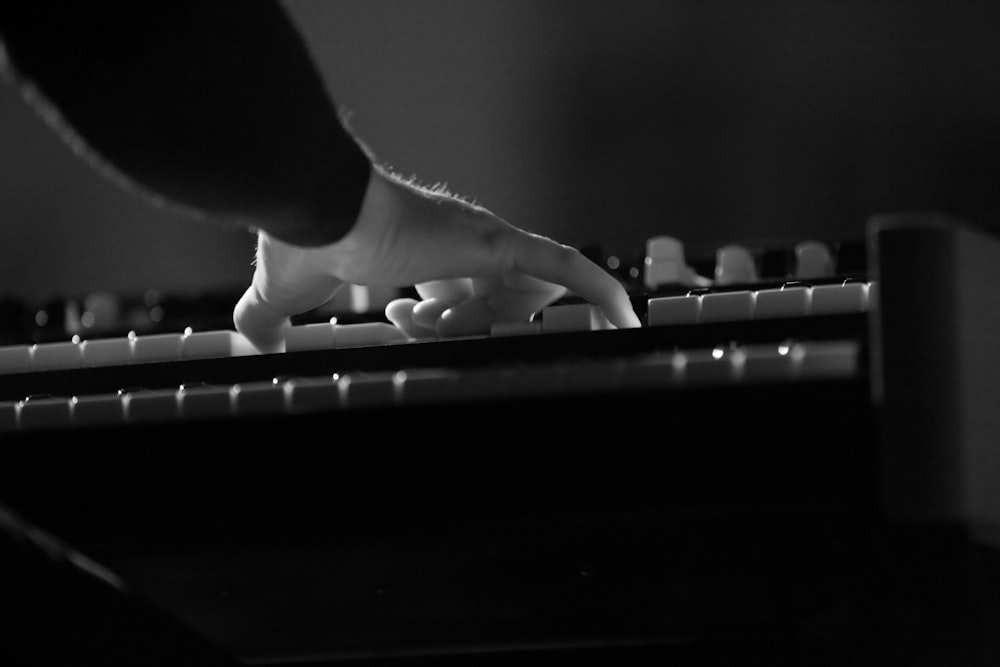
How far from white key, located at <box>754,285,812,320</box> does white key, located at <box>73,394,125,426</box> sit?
401 mm

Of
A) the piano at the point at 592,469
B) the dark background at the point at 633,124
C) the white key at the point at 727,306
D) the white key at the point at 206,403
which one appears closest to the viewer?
the piano at the point at 592,469

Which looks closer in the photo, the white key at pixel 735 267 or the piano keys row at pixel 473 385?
the piano keys row at pixel 473 385

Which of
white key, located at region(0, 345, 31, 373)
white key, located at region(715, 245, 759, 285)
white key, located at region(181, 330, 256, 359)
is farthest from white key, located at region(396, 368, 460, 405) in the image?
white key, located at region(715, 245, 759, 285)

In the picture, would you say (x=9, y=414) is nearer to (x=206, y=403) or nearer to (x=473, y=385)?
(x=206, y=403)

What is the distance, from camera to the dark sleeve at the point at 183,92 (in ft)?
2.29

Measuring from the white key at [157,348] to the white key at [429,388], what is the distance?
345mm

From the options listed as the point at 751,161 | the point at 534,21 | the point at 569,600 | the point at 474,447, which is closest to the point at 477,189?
the point at 534,21

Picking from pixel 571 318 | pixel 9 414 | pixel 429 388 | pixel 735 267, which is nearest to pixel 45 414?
pixel 9 414

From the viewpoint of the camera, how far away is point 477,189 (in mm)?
1860

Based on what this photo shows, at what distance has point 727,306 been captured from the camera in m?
0.82

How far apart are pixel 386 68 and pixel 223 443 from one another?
1.36m

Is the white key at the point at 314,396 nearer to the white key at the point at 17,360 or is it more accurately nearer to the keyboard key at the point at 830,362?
the keyboard key at the point at 830,362

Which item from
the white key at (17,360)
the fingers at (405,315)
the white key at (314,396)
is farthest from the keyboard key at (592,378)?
the white key at (17,360)

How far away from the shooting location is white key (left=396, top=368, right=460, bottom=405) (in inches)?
25.8
